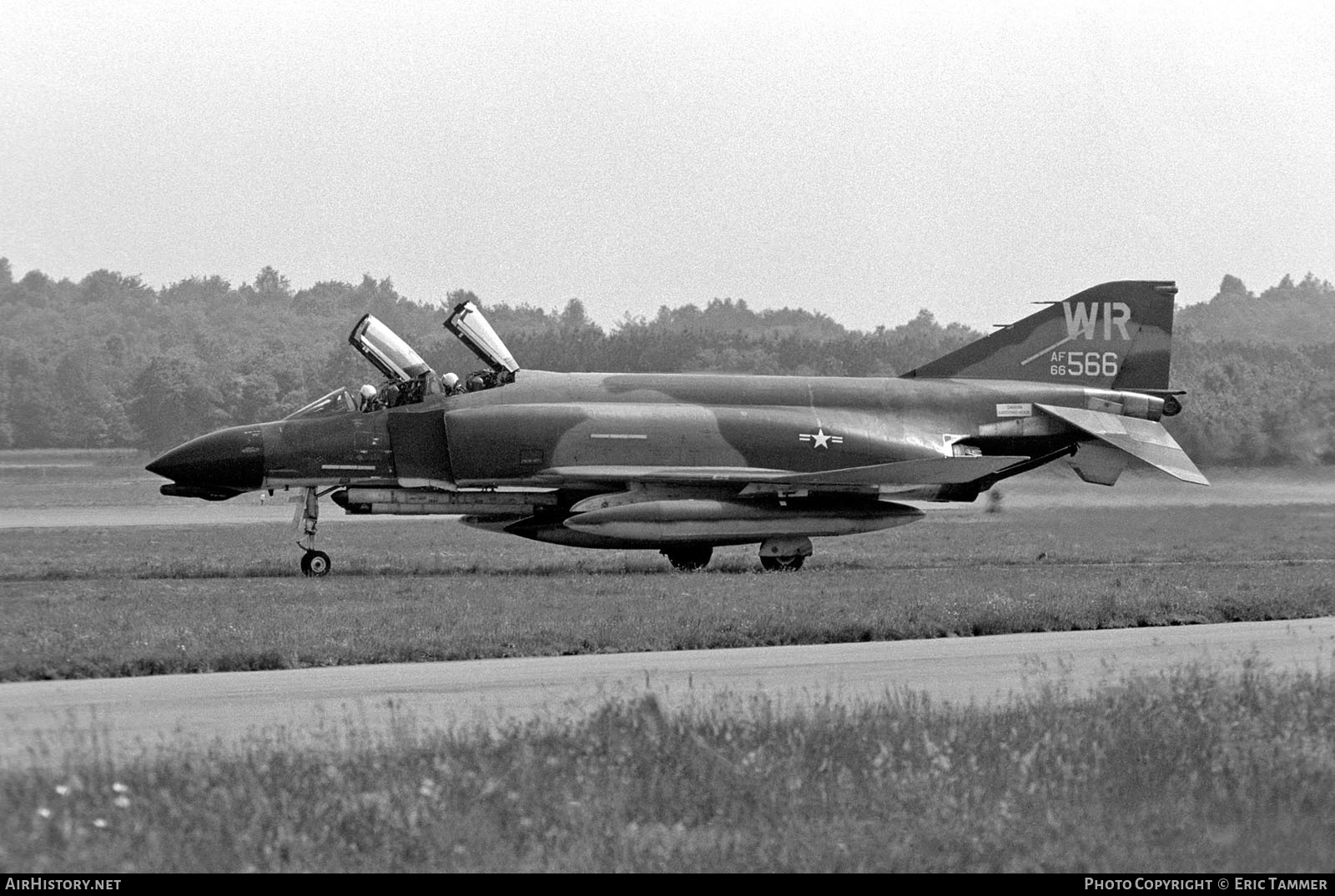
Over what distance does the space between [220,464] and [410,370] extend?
10.3 ft

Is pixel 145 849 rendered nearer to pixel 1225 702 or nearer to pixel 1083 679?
pixel 1225 702

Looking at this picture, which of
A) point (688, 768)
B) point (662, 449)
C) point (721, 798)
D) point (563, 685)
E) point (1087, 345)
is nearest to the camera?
point (721, 798)

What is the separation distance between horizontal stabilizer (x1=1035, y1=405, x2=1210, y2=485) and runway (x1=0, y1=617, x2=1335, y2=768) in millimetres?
9603

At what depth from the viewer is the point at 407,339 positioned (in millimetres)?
85062

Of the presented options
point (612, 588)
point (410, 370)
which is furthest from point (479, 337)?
point (612, 588)

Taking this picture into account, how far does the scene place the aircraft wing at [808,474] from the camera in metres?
23.0

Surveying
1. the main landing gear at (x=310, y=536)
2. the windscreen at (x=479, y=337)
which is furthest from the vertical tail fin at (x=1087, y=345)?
the main landing gear at (x=310, y=536)

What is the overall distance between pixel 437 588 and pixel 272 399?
53185 millimetres

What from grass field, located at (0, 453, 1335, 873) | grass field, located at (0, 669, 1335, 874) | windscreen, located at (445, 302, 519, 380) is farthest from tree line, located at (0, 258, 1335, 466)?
grass field, located at (0, 669, 1335, 874)

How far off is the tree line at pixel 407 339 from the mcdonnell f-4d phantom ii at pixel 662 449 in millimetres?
5688

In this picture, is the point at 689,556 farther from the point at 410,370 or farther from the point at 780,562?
the point at 410,370

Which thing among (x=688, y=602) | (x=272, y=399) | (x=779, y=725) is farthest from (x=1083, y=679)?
(x=272, y=399)

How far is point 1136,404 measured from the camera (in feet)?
83.5

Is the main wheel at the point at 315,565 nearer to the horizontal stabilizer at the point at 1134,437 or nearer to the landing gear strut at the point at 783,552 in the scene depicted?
the landing gear strut at the point at 783,552
